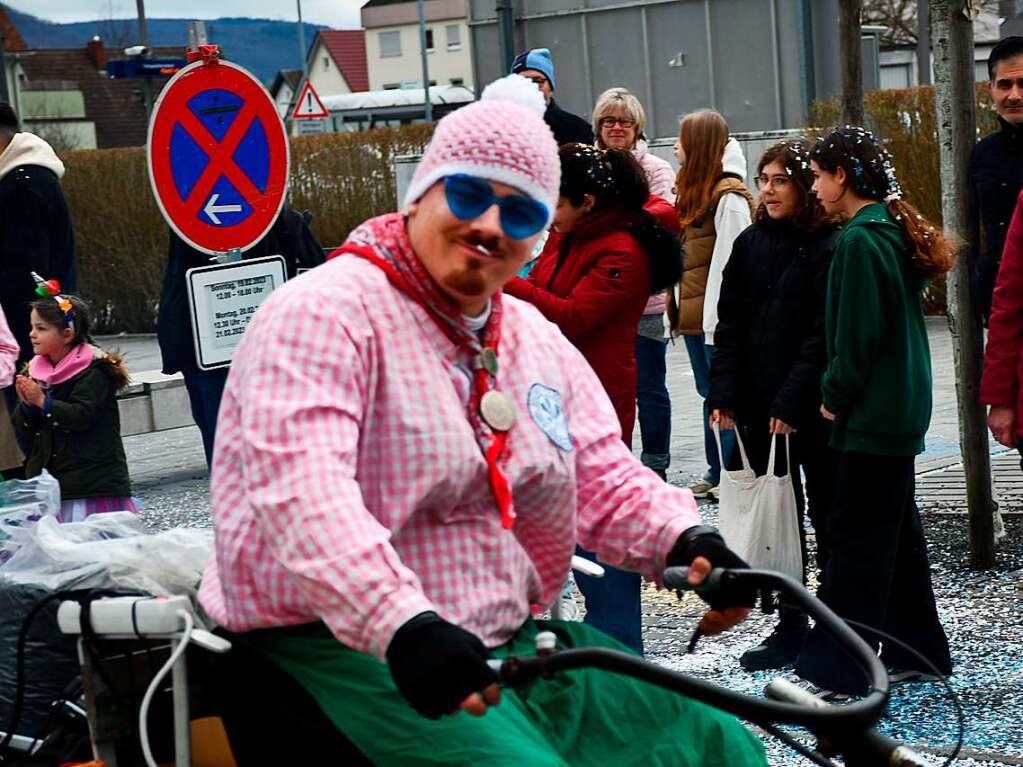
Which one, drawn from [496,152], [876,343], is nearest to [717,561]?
[496,152]

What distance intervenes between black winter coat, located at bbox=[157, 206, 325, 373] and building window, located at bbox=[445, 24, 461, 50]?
101m

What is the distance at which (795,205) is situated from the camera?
5750mm

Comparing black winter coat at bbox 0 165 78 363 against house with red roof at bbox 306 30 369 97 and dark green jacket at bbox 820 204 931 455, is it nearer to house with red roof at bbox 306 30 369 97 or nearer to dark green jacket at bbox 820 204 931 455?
dark green jacket at bbox 820 204 931 455

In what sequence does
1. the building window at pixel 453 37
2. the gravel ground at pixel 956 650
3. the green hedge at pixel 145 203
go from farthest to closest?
the building window at pixel 453 37, the green hedge at pixel 145 203, the gravel ground at pixel 956 650

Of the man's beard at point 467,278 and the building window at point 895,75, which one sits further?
the building window at point 895,75

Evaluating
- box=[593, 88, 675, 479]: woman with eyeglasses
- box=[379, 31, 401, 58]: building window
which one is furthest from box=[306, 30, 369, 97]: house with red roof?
box=[593, 88, 675, 479]: woman with eyeglasses

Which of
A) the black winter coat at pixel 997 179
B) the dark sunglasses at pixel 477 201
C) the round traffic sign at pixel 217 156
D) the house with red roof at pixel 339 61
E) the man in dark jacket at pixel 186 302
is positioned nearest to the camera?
the dark sunglasses at pixel 477 201

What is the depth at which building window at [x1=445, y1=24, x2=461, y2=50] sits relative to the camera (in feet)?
355

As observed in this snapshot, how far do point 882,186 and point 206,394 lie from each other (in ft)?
12.1

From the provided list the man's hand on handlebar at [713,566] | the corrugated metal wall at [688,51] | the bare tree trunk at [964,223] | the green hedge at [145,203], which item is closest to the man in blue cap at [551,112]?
the bare tree trunk at [964,223]

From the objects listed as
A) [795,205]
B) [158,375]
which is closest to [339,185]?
[158,375]

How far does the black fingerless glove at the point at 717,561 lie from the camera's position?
116 inches

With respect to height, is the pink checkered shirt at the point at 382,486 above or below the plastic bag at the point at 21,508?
above

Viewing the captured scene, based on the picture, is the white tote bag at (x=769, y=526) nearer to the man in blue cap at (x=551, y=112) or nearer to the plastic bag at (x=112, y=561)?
the plastic bag at (x=112, y=561)
